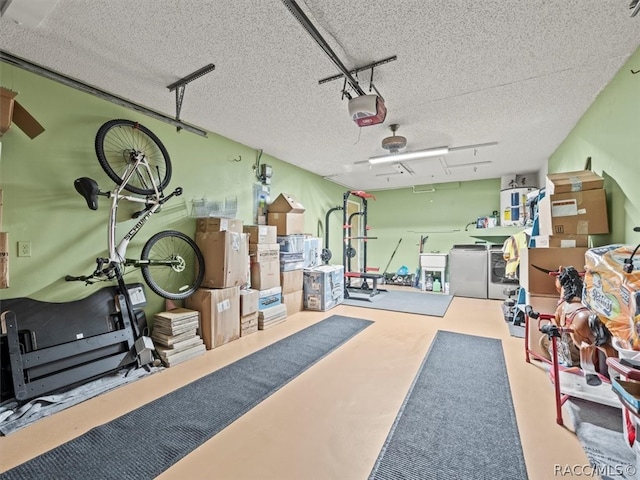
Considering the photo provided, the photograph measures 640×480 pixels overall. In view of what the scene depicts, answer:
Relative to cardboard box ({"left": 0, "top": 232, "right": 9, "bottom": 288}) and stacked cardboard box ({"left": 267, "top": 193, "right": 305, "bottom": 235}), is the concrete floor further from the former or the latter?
stacked cardboard box ({"left": 267, "top": 193, "right": 305, "bottom": 235})

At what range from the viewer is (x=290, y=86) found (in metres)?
2.56

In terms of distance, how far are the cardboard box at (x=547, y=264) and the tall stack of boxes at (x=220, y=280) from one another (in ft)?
10.1

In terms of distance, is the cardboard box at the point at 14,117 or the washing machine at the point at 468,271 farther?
the washing machine at the point at 468,271

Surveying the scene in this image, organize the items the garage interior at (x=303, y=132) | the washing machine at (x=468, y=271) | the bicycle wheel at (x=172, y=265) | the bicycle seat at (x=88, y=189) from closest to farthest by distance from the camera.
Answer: the garage interior at (x=303, y=132)
the bicycle seat at (x=88, y=189)
the bicycle wheel at (x=172, y=265)
the washing machine at (x=468, y=271)

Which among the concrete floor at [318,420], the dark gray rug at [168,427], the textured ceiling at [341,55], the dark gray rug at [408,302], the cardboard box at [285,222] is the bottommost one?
the concrete floor at [318,420]

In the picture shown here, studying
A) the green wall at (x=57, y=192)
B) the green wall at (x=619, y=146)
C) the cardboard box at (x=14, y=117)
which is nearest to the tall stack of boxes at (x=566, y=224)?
the green wall at (x=619, y=146)

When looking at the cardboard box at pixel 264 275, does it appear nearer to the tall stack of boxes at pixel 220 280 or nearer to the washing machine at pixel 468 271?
the tall stack of boxes at pixel 220 280

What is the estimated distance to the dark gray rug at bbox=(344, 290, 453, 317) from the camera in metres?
4.57

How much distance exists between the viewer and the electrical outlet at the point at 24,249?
223 centimetres

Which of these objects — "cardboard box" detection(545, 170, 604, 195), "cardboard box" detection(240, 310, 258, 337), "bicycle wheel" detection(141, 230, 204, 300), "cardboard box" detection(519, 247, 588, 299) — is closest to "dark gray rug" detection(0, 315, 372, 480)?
"cardboard box" detection(240, 310, 258, 337)

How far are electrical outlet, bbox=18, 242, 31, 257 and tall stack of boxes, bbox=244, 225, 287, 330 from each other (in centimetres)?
204

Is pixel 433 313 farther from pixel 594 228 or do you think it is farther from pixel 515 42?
pixel 515 42

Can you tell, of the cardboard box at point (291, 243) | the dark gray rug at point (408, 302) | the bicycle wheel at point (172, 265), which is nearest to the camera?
the bicycle wheel at point (172, 265)

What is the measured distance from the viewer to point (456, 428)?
5.67 feet
